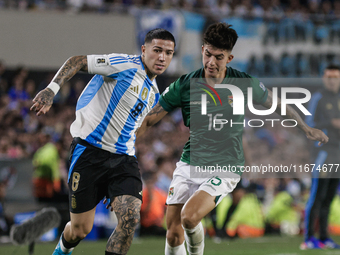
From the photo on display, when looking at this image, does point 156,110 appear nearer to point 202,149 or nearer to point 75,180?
point 202,149

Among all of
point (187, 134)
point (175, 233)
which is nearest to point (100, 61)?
point (175, 233)

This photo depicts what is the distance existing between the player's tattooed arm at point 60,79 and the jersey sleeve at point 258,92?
182 centimetres

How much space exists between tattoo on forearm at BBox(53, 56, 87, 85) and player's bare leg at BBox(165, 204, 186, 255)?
175 cm

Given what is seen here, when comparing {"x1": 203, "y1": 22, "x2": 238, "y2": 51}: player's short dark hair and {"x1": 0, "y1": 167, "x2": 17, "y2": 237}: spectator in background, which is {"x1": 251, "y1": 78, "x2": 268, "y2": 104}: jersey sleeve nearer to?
{"x1": 203, "y1": 22, "x2": 238, "y2": 51}: player's short dark hair

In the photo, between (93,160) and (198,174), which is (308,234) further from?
(93,160)

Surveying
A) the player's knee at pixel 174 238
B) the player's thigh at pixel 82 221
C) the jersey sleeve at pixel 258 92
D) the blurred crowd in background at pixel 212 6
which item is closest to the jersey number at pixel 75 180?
the player's thigh at pixel 82 221

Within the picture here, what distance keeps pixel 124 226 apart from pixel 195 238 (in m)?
0.81

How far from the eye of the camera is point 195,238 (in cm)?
458

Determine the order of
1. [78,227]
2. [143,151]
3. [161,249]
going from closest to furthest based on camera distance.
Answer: [78,227]
[161,249]
[143,151]

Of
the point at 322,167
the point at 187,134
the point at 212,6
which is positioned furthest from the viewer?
the point at 212,6

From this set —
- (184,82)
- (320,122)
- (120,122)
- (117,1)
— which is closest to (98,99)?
(120,122)

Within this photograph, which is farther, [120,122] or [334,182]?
[334,182]

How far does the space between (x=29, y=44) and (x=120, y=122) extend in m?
10.4

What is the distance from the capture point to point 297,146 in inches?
611
